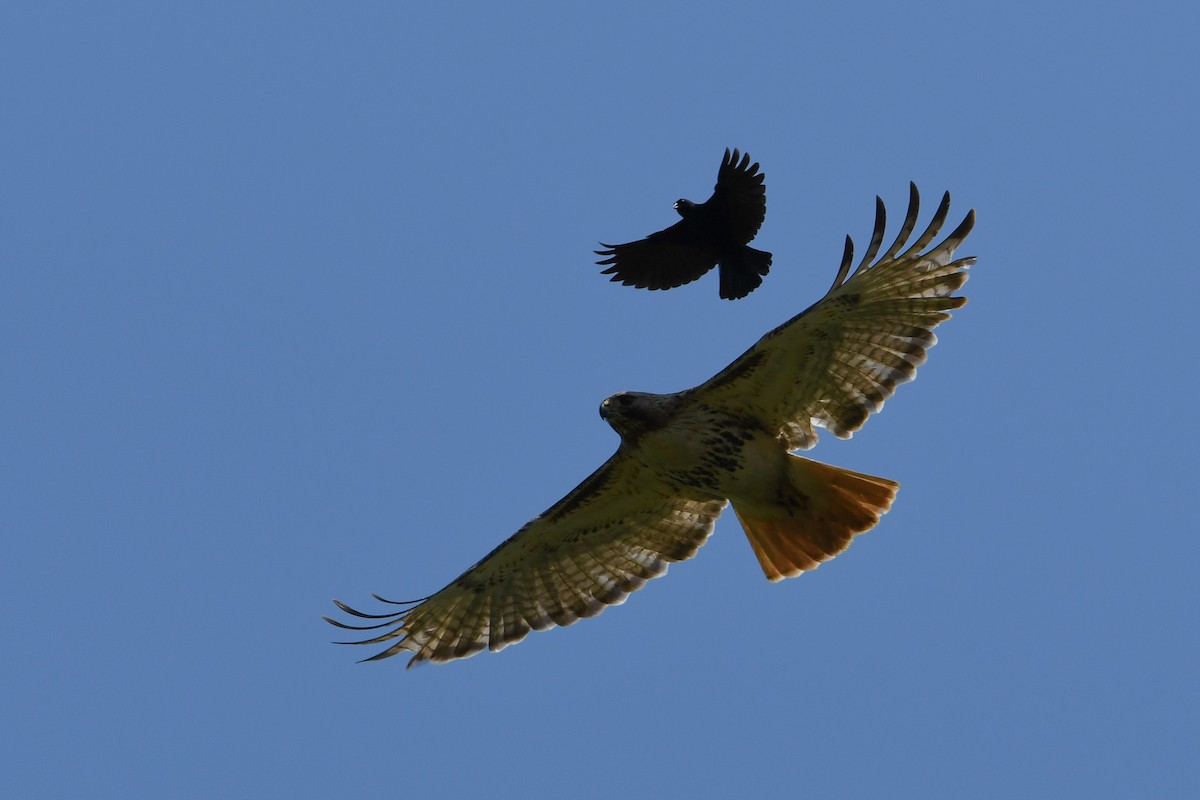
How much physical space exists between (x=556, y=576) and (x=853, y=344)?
114 inches

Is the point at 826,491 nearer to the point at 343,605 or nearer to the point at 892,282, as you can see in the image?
the point at 892,282

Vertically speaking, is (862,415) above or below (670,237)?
below

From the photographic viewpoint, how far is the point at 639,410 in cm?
1089

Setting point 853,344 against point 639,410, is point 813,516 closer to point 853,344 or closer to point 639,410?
point 853,344

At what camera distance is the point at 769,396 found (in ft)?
36.0

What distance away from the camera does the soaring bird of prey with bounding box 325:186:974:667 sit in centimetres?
1067

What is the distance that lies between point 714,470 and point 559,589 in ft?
5.47

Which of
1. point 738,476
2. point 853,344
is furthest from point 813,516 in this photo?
point 853,344

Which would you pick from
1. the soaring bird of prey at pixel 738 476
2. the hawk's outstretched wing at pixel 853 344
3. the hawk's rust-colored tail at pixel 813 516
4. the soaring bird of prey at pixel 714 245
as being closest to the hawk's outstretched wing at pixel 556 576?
the soaring bird of prey at pixel 738 476

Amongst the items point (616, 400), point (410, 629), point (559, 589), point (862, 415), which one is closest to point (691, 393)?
point (616, 400)

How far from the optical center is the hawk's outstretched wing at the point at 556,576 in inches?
460

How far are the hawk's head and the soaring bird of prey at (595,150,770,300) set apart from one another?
0.84 metres

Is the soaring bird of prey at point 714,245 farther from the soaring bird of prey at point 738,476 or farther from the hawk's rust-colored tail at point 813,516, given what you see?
the hawk's rust-colored tail at point 813,516

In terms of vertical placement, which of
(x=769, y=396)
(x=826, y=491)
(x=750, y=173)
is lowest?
(x=826, y=491)
